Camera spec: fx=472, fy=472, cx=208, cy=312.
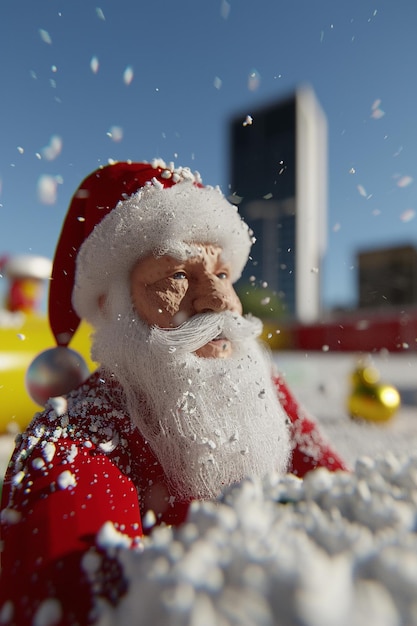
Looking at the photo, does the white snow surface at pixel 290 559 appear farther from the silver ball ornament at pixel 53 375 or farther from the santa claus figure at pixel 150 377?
the silver ball ornament at pixel 53 375

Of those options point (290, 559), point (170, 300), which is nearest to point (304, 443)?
point (170, 300)

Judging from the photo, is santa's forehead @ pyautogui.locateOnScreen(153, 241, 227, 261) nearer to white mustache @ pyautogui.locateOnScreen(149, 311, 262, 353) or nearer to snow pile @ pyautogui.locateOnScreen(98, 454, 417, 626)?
white mustache @ pyautogui.locateOnScreen(149, 311, 262, 353)

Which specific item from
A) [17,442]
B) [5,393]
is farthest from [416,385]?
[17,442]

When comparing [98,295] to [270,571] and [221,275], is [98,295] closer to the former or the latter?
[221,275]

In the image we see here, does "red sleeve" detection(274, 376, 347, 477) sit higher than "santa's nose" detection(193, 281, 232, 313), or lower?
lower

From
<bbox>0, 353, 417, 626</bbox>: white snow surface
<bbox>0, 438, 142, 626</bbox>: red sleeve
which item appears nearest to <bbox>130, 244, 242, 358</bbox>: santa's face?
<bbox>0, 438, 142, 626</bbox>: red sleeve
